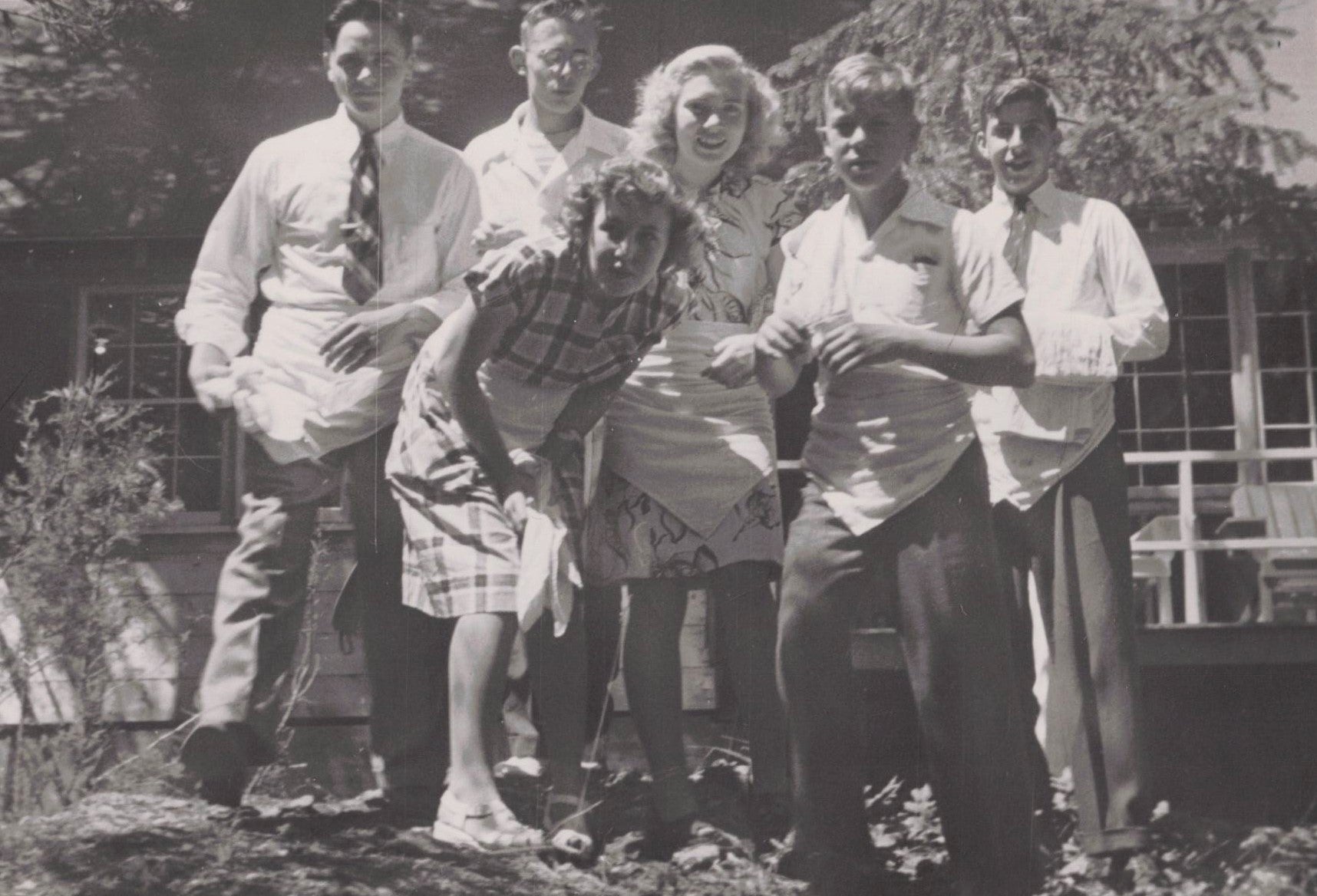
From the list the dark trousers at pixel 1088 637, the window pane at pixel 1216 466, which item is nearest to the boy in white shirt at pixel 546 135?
the dark trousers at pixel 1088 637

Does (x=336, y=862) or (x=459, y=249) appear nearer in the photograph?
(x=336, y=862)

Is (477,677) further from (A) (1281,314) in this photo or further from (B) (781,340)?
(A) (1281,314)

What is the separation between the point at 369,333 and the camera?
4.44m

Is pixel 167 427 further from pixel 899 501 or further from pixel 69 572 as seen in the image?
pixel 899 501

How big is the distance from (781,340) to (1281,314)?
102 inches

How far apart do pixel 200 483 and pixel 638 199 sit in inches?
59.6

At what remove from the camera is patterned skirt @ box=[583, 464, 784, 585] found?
13.6 feet

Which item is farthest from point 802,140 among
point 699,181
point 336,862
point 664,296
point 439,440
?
point 336,862

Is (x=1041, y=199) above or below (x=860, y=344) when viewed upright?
above

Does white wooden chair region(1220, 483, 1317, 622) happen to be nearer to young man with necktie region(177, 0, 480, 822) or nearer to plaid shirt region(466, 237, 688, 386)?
plaid shirt region(466, 237, 688, 386)

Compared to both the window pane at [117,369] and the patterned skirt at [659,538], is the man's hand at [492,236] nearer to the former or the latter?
the patterned skirt at [659,538]

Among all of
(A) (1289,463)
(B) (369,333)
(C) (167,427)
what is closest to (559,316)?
(B) (369,333)

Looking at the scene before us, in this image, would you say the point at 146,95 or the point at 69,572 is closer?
the point at 69,572

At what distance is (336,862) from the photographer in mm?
4113
